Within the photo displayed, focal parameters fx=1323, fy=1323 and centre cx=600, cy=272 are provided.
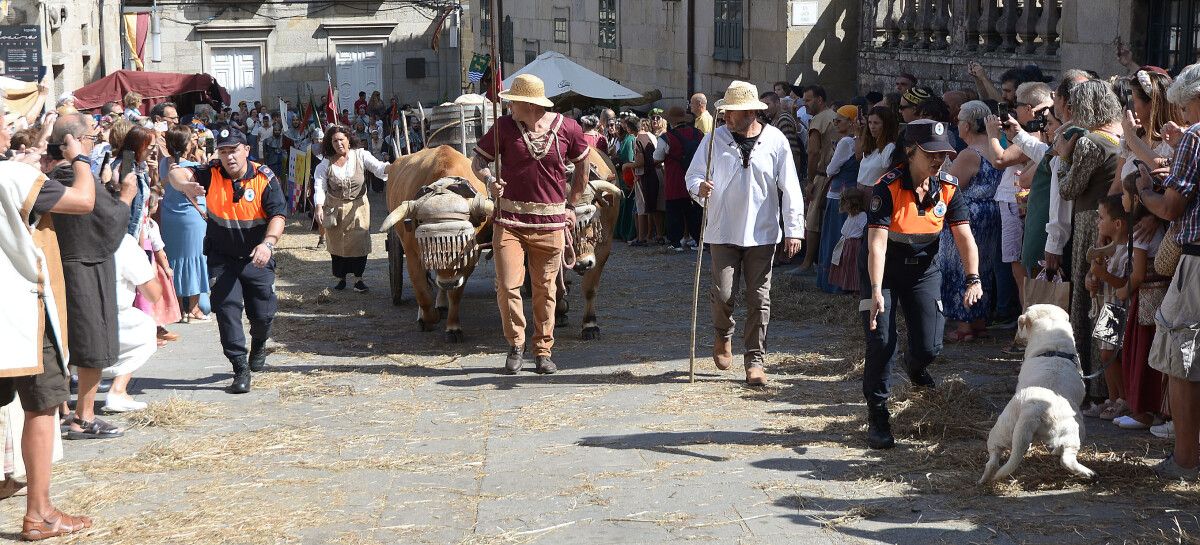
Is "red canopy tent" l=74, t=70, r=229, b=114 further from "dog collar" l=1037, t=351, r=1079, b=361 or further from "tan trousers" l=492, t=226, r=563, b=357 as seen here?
"dog collar" l=1037, t=351, r=1079, b=361

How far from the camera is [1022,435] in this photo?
562cm

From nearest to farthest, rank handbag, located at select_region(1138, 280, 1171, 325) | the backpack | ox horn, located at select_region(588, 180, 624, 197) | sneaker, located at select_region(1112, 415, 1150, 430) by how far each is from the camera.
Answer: handbag, located at select_region(1138, 280, 1171, 325) → sneaker, located at select_region(1112, 415, 1150, 430) → ox horn, located at select_region(588, 180, 624, 197) → the backpack

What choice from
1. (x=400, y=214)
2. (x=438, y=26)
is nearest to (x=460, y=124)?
(x=400, y=214)

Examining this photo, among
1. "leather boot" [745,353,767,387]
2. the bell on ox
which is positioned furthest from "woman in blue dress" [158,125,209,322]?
"leather boot" [745,353,767,387]

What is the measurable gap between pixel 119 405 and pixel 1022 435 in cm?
506

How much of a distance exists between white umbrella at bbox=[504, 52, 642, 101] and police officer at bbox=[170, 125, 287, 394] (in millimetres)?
10980

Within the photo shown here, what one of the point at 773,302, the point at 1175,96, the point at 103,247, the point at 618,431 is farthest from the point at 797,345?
the point at 103,247

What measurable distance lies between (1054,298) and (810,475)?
2.71 m

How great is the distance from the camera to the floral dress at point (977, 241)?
30.1 ft

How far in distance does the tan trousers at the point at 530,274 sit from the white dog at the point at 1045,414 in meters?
3.51

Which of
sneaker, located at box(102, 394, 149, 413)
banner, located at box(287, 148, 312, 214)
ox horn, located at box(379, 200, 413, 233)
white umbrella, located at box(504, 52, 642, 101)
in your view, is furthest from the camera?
banner, located at box(287, 148, 312, 214)

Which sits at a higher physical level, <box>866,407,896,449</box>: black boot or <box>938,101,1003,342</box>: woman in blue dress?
<box>938,101,1003,342</box>: woman in blue dress

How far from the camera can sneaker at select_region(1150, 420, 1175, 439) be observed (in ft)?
21.5

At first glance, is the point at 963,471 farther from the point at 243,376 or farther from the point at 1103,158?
the point at 243,376
